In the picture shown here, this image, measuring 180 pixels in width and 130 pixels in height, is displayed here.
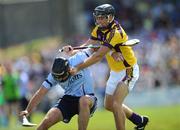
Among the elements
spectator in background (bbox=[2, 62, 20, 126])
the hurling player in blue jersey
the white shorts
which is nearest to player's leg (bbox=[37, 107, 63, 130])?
the hurling player in blue jersey

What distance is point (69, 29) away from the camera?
123 ft

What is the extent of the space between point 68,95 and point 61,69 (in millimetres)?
674

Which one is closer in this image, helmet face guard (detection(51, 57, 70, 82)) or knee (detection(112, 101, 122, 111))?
helmet face guard (detection(51, 57, 70, 82))

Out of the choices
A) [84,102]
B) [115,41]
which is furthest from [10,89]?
[84,102]

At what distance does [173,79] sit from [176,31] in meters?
3.23

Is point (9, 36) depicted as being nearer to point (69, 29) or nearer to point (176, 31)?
point (69, 29)

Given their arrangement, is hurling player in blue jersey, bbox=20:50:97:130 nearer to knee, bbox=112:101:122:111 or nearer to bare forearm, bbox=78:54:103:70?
bare forearm, bbox=78:54:103:70

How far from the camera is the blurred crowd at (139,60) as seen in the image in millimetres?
27344

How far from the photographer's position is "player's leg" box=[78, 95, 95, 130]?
13.7m

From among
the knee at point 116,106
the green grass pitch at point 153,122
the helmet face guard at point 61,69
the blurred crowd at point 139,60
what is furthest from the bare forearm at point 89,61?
the blurred crowd at point 139,60

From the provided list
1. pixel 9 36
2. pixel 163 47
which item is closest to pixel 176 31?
pixel 163 47

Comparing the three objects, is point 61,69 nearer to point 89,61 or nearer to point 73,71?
point 73,71

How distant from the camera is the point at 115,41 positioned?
14.5 metres

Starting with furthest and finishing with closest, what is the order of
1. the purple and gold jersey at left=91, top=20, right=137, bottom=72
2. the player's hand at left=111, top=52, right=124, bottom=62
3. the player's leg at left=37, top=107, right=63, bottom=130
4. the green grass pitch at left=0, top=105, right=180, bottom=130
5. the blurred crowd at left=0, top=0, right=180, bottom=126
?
the blurred crowd at left=0, top=0, right=180, bottom=126, the green grass pitch at left=0, top=105, right=180, bottom=130, the player's hand at left=111, top=52, right=124, bottom=62, the purple and gold jersey at left=91, top=20, right=137, bottom=72, the player's leg at left=37, top=107, right=63, bottom=130
